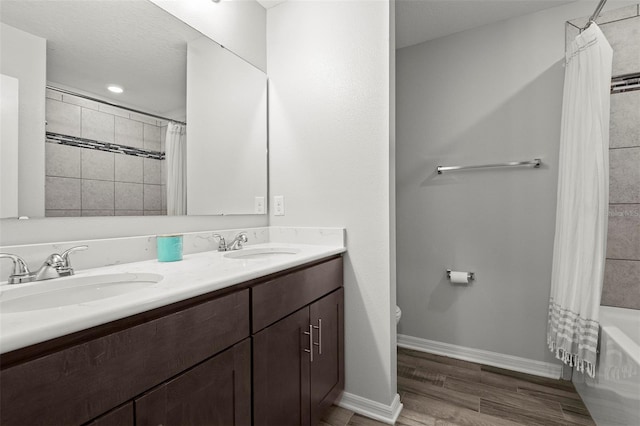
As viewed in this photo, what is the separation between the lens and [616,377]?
54.5 inches

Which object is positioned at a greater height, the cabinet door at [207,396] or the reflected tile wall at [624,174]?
the reflected tile wall at [624,174]

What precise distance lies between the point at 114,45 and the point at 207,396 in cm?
135

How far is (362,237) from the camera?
65.3 inches

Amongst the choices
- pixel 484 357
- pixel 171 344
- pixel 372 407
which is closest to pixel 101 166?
pixel 171 344

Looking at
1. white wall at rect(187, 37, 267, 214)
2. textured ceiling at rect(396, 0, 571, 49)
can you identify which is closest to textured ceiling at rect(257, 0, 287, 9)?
→ white wall at rect(187, 37, 267, 214)

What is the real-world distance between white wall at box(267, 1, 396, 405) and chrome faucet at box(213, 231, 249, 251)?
333mm

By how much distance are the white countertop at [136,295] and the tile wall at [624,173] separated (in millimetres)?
1881

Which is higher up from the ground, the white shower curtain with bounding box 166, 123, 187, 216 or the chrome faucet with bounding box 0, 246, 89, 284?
the white shower curtain with bounding box 166, 123, 187, 216

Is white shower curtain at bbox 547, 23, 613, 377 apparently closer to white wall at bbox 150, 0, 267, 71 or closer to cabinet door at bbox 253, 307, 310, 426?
cabinet door at bbox 253, 307, 310, 426

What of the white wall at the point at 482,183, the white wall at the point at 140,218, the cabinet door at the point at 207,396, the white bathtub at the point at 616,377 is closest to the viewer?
the cabinet door at the point at 207,396

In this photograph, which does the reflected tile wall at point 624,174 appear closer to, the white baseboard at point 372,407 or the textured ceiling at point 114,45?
the white baseboard at point 372,407

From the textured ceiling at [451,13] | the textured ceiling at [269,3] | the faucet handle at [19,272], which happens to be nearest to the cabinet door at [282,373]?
the faucet handle at [19,272]

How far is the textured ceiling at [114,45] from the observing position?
106 centimetres

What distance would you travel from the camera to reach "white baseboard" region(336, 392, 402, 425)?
5.20 ft
